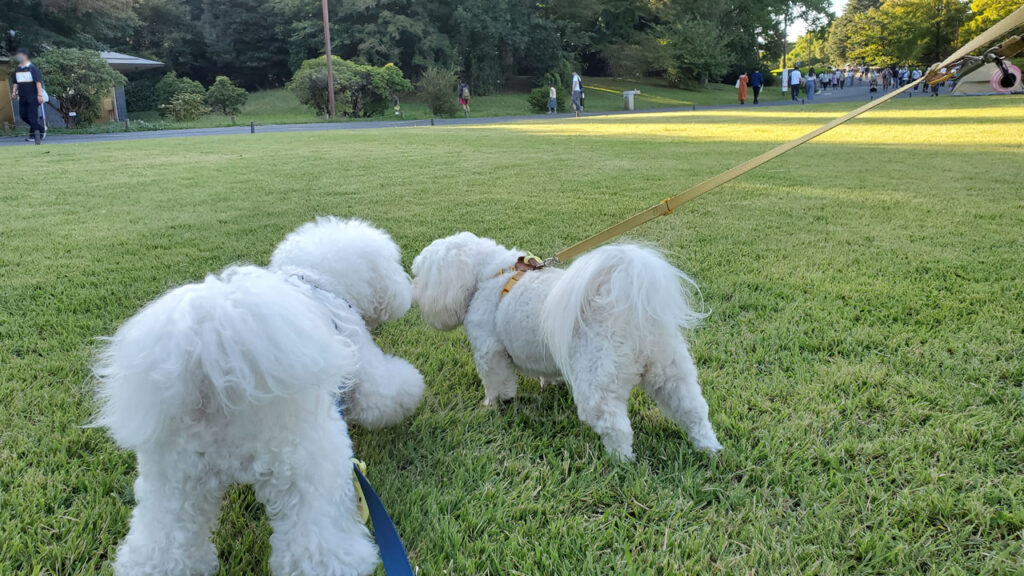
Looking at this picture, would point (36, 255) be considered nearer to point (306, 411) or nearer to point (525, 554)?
point (306, 411)

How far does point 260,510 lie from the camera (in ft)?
6.93

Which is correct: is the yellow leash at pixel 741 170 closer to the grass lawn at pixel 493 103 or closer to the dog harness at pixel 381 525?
the dog harness at pixel 381 525

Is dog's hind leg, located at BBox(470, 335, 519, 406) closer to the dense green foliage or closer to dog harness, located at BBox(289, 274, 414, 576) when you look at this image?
dog harness, located at BBox(289, 274, 414, 576)

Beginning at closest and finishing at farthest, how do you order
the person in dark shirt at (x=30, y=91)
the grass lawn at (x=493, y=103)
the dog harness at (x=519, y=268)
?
the dog harness at (x=519, y=268) → the person in dark shirt at (x=30, y=91) → the grass lawn at (x=493, y=103)

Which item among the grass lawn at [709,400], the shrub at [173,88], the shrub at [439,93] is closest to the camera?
the grass lawn at [709,400]

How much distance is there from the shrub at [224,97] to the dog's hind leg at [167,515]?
32.8 meters

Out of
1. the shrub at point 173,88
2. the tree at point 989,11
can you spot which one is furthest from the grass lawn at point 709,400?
the tree at point 989,11

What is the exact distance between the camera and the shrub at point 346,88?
2994 cm

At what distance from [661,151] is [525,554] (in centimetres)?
1116

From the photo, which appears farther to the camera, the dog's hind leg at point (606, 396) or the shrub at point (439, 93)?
the shrub at point (439, 93)

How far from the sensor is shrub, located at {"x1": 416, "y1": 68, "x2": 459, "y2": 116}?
30531 mm

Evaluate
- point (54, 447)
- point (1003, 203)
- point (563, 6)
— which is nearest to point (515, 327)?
point (54, 447)

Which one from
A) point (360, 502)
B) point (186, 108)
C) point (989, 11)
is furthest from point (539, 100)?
point (360, 502)

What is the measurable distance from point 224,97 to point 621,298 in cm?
3365
